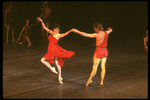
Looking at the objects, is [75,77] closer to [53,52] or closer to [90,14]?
[53,52]

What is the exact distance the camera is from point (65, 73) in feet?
35.9

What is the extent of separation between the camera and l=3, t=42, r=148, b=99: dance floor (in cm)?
845

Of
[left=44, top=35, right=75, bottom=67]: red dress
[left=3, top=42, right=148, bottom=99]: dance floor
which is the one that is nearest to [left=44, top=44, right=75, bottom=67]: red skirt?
[left=44, top=35, right=75, bottom=67]: red dress

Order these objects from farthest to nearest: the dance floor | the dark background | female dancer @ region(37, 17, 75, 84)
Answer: the dark background < female dancer @ region(37, 17, 75, 84) < the dance floor

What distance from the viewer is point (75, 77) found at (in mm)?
10320

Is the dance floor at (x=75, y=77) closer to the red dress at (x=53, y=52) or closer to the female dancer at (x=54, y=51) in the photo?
the female dancer at (x=54, y=51)

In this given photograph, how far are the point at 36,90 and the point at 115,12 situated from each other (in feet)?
61.5

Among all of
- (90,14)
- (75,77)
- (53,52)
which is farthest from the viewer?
(90,14)

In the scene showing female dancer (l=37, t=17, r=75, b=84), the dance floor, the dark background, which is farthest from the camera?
the dark background

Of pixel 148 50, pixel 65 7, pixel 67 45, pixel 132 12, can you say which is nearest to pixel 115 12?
pixel 132 12

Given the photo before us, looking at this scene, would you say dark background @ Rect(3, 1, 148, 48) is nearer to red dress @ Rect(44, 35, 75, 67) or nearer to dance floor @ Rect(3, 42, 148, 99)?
dance floor @ Rect(3, 42, 148, 99)

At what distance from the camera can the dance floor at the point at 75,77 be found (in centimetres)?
845

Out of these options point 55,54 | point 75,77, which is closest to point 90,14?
point 75,77

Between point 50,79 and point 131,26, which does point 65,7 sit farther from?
point 50,79
